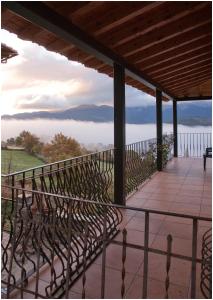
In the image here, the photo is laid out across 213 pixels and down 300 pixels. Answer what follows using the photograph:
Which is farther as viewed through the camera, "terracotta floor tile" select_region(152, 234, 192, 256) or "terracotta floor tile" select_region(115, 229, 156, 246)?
"terracotta floor tile" select_region(115, 229, 156, 246)

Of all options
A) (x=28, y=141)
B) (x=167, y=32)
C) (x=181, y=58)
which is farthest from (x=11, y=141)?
(x=167, y=32)

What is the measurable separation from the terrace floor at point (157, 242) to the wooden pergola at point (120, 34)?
0.86m

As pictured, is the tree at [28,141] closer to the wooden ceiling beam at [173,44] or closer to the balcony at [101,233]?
the balcony at [101,233]

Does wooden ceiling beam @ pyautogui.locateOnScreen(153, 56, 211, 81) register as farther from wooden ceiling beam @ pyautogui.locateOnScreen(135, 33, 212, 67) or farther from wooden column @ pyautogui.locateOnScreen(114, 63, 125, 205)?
wooden column @ pyautogui.locateOnScreen(114, 63, 125, 205)

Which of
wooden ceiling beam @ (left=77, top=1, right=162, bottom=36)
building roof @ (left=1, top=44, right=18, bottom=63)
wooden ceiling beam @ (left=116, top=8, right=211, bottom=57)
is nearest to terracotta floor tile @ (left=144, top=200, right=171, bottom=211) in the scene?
wooden ceiling beam @ (left=116, top=8, right=211, bottom=57)

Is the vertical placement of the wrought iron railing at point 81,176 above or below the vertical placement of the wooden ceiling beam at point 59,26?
below

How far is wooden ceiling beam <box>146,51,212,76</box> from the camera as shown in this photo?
17.2ft

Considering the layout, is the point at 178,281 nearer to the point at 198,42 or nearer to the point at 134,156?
the point at 198,42

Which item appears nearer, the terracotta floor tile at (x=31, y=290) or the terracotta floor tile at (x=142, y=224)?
the terracotta floor tile at (x=31, y=290)

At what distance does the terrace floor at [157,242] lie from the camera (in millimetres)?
2479

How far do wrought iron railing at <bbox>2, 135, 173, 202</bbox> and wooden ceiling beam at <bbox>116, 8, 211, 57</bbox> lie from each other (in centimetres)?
167

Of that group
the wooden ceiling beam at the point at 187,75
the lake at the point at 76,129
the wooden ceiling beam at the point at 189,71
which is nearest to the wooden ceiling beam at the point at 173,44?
the wooden ceiling beam at the point at 189,71

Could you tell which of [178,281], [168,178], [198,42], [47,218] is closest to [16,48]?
[47,218]

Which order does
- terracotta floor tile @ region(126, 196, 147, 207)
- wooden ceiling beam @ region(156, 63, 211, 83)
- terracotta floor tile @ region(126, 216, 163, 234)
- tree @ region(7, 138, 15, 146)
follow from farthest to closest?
tree @ region(7, 138, 15, 146), wooden ceiling beam @ region(156, 63, 211, 83), terracotta floor tile @ region(126, 196, 147, 207), terracotta floor tile @ region(126, 216, 163, 234)
